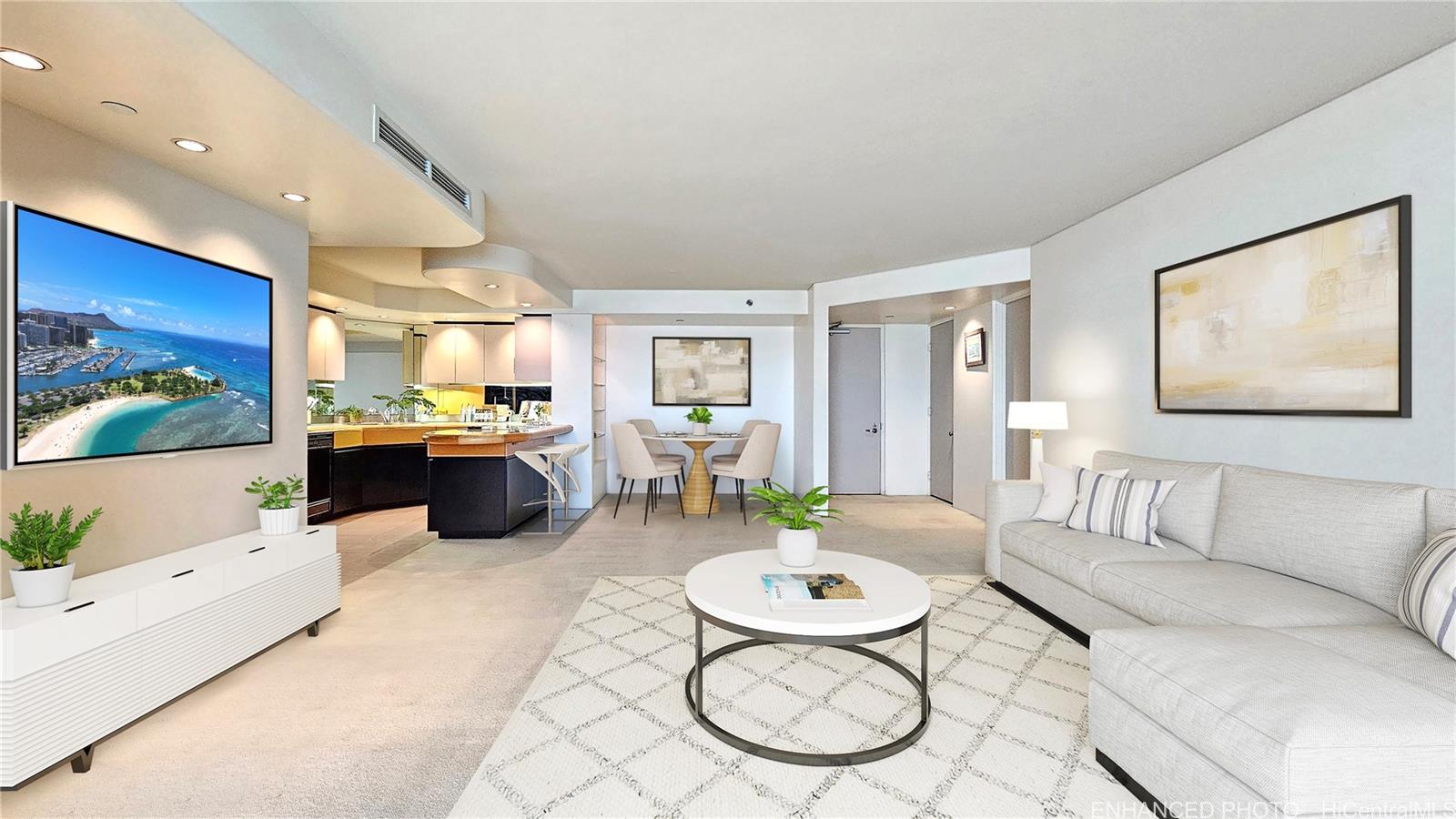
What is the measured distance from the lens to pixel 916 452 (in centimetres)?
732

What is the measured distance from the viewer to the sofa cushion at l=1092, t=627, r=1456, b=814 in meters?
1.26

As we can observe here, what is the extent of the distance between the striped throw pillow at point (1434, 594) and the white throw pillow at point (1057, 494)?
1462 mm

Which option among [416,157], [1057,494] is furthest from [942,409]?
[416,157]

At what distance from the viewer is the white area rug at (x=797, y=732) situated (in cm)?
169

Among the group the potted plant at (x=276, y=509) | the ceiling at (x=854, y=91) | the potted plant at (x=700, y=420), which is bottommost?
the potted plant at (x=276, y=509)

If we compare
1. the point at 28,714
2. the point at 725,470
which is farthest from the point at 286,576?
the point at 725,470

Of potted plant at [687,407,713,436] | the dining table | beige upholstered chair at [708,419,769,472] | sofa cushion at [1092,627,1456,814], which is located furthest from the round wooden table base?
sofa cushion at [1092,627,1456,814]

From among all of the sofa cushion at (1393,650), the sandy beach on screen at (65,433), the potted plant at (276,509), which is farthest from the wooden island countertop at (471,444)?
the sofa cushion at (1393,650)

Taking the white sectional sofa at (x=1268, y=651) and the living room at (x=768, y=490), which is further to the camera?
the living room at (x=768, y=490)

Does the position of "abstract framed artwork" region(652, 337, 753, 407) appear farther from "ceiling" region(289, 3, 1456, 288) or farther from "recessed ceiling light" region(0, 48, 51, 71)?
"recessed ceiling light" region(0, 48, 51, 71)

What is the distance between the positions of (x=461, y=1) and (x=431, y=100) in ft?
2.33

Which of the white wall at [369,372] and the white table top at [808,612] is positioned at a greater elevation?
the white wall at [369,372]

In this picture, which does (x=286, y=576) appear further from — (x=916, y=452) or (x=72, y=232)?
(x=916, y=452)

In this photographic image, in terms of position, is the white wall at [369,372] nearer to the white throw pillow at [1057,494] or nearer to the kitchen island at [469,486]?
the kitchen island at [469,486]
